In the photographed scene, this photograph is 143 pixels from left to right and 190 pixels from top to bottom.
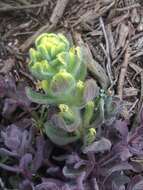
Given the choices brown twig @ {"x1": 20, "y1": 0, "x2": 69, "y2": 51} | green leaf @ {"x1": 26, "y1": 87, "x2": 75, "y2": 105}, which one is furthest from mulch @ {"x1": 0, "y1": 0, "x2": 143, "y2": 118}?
green leaf @ {"x1": 26, "y1": 87, "x2": 75, "y2": 105}

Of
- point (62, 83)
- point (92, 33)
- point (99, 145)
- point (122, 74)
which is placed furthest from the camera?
point (92, 33)

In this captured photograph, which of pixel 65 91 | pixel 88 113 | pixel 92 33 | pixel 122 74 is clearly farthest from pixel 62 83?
pixel 92 33

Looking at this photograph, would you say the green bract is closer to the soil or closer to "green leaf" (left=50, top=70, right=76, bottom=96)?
"green leaf" (left=50, top=70, right=76, bottom=96)

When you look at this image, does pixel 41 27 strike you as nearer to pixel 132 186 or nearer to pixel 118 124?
pixel 118 124

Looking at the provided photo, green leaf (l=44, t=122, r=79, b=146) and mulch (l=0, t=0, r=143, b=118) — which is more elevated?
mulch (l=0, t=0, r=143, b=118)

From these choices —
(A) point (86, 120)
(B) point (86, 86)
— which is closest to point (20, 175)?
(A) point (86, 120)

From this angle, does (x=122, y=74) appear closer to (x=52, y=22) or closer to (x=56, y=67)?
(x=52, y=22)
